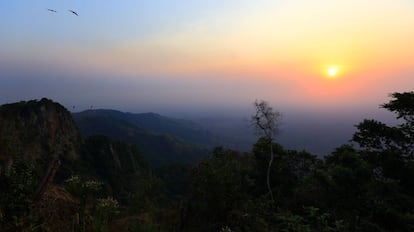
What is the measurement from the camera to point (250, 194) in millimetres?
18172

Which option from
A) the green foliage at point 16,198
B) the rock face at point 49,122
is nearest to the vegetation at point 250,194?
the green foliage at point 16,198

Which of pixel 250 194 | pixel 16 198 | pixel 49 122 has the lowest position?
pixel 49 122

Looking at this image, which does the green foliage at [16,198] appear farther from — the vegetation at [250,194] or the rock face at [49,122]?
the rock face at [49,122]

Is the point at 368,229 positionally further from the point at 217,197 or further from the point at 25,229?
the point at 25,229

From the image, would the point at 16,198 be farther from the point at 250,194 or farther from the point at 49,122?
the point at 49,122

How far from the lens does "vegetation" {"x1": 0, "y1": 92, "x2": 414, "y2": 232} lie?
5.58m

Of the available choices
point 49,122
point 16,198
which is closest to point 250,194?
point 16,198

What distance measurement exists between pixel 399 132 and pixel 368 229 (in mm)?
10321

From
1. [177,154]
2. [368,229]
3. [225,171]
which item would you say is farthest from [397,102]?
[177,154]

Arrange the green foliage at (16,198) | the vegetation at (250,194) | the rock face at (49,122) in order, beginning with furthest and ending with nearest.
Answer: the rock face at (49,122) < the vegetation at (250,194) < the green foliage at (16,198)

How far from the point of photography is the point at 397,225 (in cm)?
1345

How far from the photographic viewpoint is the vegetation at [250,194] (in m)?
5.58

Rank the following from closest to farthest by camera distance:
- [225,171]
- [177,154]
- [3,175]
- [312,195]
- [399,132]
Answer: [3,175]
[225,171]
[312,195]
[399,132]
[177,154]

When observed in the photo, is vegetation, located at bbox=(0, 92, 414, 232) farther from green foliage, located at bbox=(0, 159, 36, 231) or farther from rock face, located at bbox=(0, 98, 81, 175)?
rock face, located at bbox=(0, 98, 81, 175)
